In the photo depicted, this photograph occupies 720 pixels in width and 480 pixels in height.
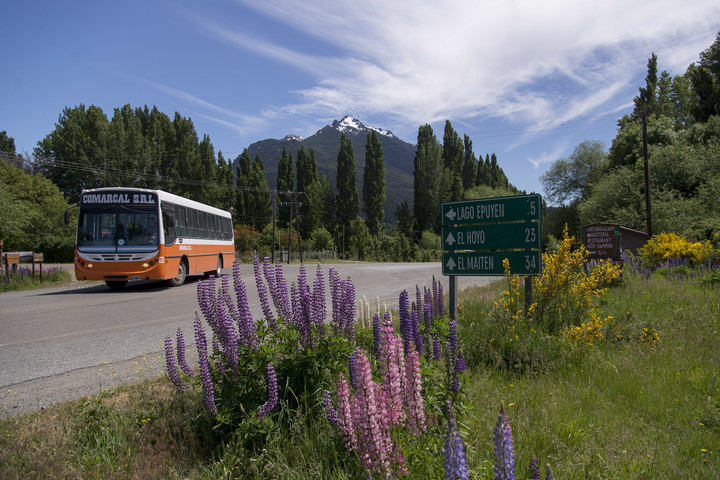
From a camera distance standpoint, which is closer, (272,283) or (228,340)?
(228,340)

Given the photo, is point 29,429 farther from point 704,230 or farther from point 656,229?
point 656,229

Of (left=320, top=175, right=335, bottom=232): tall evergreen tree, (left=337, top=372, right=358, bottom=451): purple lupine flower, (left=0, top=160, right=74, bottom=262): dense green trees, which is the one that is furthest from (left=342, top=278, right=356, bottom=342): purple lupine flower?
(left=320, top=175, right=335, bottom=232): tall evergreen tree

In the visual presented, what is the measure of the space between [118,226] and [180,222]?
7.76 ft

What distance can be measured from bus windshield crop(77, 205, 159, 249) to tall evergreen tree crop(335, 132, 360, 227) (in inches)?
2102

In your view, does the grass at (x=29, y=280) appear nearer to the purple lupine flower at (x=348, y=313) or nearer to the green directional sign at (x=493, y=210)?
the green directional sign at (x=493, y=210)

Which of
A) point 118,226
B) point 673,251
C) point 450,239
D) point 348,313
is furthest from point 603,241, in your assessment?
point 118,226

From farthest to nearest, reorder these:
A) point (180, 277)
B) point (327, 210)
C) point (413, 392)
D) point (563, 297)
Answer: point (327, 210) → point (180, 277) → point (563, 297) → point (413, 392)

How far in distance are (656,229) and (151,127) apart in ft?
190

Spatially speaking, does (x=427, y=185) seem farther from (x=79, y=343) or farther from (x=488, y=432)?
(x=488, y=432)

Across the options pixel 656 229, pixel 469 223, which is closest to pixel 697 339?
pixel 469 223

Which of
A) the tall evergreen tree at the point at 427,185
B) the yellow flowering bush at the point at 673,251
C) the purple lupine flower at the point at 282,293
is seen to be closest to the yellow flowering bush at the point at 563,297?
the purple lupine flower at the point at 282,293

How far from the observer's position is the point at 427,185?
6694 cm

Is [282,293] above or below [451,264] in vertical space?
below

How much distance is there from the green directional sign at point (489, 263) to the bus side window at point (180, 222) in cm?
1203
